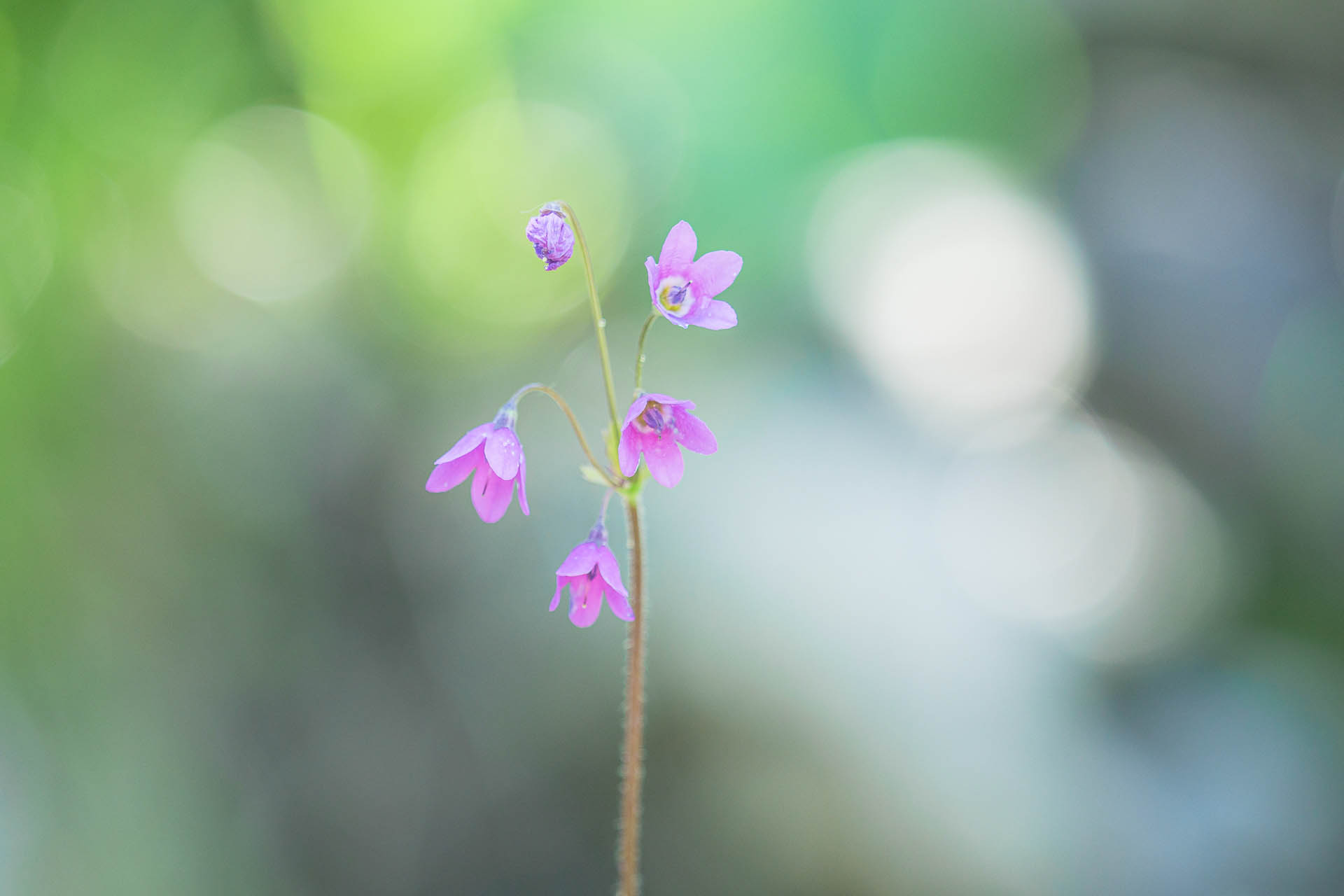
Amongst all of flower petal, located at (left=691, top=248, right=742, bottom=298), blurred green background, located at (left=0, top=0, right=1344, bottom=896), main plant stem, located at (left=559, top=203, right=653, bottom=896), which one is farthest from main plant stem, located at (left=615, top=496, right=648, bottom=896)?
blurred green background, located at (left=0, top=0, right=1344, bottom=896)

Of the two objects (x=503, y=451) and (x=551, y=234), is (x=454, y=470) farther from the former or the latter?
(x=551, y=234)

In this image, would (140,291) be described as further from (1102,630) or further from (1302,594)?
(1302,594)

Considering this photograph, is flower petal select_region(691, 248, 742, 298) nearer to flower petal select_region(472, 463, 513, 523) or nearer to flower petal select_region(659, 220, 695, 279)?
flower petal select_region(659, 220, 695, 279)

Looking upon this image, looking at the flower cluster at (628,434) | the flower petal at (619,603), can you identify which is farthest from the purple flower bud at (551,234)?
the flower petal at (619,603)

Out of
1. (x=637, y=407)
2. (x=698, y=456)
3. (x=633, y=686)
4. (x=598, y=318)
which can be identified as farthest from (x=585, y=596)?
(x=698, y=456)

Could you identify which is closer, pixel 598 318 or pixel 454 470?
pixel 598 318

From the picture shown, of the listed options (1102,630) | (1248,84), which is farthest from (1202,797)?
(1248,84)

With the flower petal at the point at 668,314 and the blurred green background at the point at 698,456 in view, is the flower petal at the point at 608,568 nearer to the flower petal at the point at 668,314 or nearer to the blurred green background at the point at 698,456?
the flower petal at the point at 668,314
